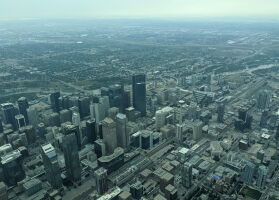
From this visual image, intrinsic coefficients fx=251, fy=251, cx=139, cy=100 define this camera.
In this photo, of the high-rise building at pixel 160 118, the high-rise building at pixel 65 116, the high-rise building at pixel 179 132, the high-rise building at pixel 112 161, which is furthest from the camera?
the high-rise building at pixel 65 116

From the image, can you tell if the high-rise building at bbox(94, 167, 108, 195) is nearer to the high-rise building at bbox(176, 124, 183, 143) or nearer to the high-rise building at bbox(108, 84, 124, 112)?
the high-rise building at bbox(176, 124, 183, 143)

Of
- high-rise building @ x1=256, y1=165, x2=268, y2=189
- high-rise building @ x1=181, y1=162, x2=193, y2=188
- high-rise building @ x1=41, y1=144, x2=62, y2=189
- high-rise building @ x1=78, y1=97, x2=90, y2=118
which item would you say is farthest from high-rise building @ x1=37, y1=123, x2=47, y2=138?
high-rise building @ x1=256, y1=165, x2=268, y2=189

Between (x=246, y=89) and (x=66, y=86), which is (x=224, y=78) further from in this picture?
(x=66, y=86)

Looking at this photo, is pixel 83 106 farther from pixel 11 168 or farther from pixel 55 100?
pixel 11 168

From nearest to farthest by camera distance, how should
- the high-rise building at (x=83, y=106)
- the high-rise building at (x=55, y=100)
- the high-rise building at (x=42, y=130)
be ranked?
the high-rise building at (x=42, y=130), the high-rise building at (x=83, y=106), the high-rise building at (x=55, y=100)

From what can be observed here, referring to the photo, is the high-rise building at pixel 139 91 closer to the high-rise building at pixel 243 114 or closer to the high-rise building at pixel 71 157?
the high-rise building at pixel 243 114

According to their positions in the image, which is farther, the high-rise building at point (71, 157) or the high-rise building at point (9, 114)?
the high-rise building at point (9, 114)

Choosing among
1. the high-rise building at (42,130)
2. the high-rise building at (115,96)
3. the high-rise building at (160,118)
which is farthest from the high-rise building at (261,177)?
the high-rise building at (42,130)

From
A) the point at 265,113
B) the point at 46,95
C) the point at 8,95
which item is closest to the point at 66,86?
the point at 46,95
